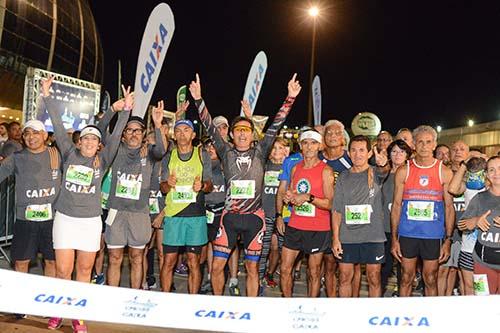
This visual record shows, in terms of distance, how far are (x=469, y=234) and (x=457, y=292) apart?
2.06m

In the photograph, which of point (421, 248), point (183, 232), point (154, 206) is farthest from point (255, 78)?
point (421, 248)

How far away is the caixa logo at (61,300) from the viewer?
3883mm

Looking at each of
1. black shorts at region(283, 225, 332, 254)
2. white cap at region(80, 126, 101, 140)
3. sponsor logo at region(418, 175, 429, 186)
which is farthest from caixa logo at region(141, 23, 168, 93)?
sponsor logo at region(418, 175, 429, 186)

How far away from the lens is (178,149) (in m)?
6.28

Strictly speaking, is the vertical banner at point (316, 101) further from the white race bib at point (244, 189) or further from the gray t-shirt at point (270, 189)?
the white race bib at point (244, 189)

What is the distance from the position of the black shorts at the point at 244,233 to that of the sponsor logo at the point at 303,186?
1.89ft

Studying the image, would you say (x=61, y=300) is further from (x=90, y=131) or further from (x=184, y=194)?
(x=184, y=194)

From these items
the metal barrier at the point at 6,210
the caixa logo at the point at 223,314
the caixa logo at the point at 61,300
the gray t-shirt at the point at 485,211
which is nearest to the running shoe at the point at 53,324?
the caixa logo at the point at 61,300

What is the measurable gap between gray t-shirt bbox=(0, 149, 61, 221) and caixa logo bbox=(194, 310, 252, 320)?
8.50 feet

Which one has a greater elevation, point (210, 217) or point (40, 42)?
point (40, 42)

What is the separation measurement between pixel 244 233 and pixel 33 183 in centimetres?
237

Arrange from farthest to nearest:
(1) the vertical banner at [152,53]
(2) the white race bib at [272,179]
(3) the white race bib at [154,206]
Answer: (1) the vertical banner at [152,53], (2) the white race bib at [272,179], (3) the white race bib at [154,206]

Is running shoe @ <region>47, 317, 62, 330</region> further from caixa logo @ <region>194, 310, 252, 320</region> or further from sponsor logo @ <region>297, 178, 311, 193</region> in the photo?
sponsor logo @ <region>297, 178, 311, 193</region>

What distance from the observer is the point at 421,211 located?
18.9ft
